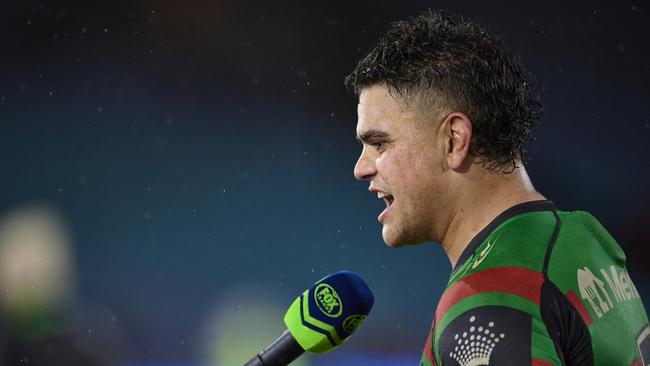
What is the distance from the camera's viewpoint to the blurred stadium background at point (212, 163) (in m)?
3.49

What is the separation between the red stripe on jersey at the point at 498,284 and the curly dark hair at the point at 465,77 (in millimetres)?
232

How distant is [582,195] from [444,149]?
2.55m

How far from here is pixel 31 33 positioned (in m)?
3.73

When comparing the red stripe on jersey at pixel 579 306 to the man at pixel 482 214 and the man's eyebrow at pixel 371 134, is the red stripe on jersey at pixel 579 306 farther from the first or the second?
the man's eyebrow at pixel 371 134

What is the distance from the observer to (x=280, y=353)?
45.6 inches

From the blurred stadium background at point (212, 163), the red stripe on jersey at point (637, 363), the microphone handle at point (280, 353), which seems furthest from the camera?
the blurred stadium background at point (212, 163)

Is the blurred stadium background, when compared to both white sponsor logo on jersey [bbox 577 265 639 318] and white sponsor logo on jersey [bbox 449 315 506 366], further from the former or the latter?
white sponsor logo on jersey [bbox 449 315 506 366]

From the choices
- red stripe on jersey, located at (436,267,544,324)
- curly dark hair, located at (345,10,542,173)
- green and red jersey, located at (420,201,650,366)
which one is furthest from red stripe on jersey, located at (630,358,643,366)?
curly dark hair, located at (345,10,542,173)

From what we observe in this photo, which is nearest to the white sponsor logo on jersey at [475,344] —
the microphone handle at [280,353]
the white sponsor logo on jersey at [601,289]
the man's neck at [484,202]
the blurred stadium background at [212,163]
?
the white sponsor logo on jersey at [601,289]

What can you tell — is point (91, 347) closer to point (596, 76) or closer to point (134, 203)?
point (134, 203)

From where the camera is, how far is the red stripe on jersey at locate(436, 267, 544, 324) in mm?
824

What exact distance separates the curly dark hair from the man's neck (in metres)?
0.02

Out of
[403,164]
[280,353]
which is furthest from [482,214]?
[280,353]

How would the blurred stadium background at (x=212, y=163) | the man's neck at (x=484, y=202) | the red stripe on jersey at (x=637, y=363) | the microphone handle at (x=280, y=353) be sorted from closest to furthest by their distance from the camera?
the red stripe on jersey at (x=637, y=363), the man's neck at (x=484, y=202), the microphone handle at (x=280, y=353), the blurred stadium background at (x=212, y=163)
